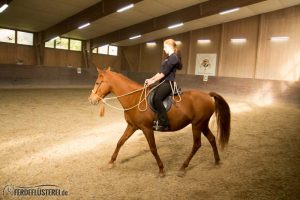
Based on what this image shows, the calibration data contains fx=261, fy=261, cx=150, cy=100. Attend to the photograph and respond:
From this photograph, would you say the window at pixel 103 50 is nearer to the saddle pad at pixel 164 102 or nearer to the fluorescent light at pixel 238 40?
the fluorescent light at pixel 238 40

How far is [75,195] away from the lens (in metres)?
3.38

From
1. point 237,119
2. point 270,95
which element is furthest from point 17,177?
point 270,95

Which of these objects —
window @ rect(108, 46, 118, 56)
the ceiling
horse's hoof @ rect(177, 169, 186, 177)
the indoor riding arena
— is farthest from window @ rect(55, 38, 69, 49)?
horse's hoof @ rect(177, 169, 186, 177)

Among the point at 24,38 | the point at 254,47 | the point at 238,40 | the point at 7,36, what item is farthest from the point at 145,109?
the point at 24,38

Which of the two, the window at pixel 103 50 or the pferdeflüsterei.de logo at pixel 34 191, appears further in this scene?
the window at pixel 103 50

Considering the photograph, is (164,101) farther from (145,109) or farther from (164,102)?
(145,109)

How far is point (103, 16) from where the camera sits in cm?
1349

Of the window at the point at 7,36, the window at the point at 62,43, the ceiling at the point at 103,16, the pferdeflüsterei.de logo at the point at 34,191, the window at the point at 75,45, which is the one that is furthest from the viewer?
the window at the point at 75,45

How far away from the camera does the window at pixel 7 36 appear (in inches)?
678

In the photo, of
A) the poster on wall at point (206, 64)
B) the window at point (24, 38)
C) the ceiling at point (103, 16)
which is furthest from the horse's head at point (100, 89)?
the window at point (24, 38)

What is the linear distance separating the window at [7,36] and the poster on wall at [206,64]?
13196 mm

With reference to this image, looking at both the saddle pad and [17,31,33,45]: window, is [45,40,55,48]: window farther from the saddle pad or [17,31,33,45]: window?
the saddle pad

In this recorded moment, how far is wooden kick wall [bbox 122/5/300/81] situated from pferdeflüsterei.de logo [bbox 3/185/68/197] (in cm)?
1541

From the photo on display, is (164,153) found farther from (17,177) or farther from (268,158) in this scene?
(17,177)
